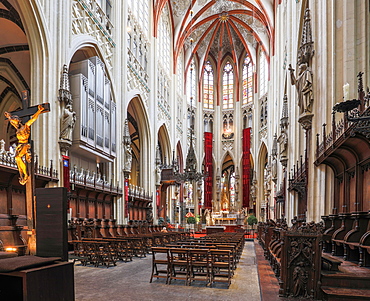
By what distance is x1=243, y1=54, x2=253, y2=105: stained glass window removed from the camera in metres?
38.2

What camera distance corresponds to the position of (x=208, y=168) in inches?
1478

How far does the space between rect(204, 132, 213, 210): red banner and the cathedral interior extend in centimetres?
14

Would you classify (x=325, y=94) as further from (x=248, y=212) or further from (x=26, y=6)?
(x=248, y=212)

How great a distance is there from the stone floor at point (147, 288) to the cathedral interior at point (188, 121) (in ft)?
3.03

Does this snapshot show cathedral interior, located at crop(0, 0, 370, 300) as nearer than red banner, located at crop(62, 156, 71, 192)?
Yes

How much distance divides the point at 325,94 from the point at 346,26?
5.98ft

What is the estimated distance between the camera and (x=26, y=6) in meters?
11.9

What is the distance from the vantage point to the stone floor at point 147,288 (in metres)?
5.47

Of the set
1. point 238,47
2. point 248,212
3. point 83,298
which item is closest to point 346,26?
point 83,298

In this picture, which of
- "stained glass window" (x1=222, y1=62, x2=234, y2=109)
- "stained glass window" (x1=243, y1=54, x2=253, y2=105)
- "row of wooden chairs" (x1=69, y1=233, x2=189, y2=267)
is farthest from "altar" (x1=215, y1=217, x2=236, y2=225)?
"row of wooden chairs" (x1=69, y1=233, x2=189, y2=267)

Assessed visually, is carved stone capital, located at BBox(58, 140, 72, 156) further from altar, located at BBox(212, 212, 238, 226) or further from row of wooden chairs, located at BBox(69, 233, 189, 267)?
altar, located at BBox(212, 212, 238, 226)

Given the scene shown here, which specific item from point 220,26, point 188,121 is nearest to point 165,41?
point 220,26

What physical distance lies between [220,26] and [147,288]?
35.8 m

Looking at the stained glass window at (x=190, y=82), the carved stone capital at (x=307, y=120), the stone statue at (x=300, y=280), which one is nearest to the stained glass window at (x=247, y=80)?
the stained glass window at (x=190, y=82)
